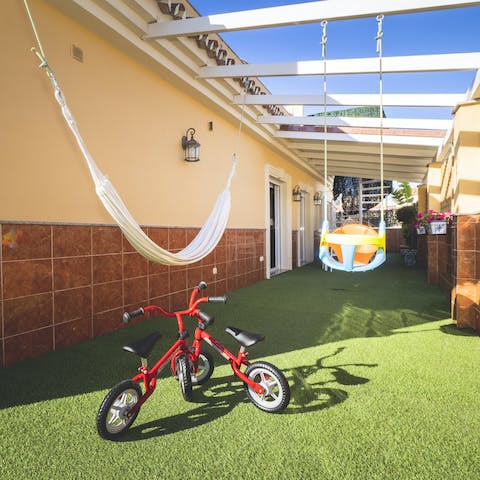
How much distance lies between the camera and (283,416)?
159cm

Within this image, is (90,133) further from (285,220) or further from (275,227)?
(285,220)

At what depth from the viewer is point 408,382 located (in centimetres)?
192

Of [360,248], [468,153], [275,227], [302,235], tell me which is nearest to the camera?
[360,248]


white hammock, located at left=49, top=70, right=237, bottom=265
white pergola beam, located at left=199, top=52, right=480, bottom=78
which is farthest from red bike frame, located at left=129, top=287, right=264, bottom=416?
white pergola beam, located at left=199, top=52, right=480, bottom=78

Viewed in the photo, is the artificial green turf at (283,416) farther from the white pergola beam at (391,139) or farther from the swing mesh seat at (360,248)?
the white pergola beam at (391,139)

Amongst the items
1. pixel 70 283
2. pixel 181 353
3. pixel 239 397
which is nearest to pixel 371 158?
pixel 70 283

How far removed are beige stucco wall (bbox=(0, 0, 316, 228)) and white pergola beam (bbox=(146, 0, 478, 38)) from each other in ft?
2.35

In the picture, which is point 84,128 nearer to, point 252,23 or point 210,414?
point 252,23

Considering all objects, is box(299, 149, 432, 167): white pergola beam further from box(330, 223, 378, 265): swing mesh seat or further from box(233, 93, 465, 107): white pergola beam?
box(330, 223, 378, 265): swing mesh seat

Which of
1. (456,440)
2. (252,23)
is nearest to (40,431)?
(456,440)

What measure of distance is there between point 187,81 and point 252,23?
52.8 inches

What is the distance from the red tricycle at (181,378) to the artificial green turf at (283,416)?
0.20 ft

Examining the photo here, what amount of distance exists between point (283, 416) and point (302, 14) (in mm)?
2383

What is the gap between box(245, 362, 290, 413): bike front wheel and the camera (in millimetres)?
1591
